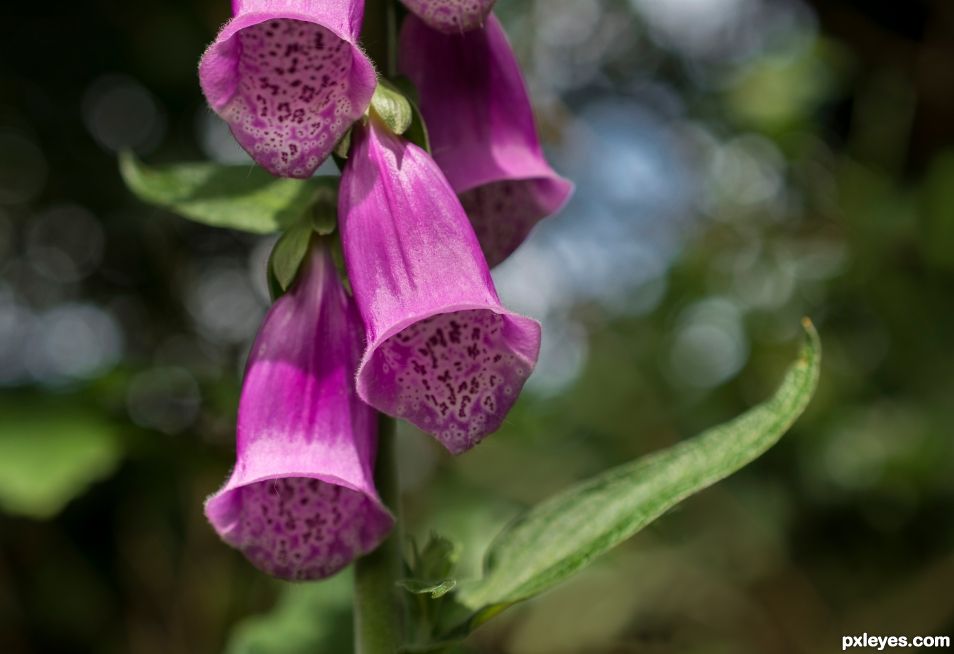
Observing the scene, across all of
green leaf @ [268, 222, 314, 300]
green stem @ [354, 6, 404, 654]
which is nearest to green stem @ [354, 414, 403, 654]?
green stem @ [354, 6, 404, 654]

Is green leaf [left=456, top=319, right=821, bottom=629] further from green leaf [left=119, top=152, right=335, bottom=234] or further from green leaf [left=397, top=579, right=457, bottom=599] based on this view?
green leaf [left=119, top=152, right=335, bottom=234]

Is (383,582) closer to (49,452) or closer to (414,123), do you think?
(414,123)

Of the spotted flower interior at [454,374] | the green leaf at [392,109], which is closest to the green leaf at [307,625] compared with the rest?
the spotted flower interior at [454,374]

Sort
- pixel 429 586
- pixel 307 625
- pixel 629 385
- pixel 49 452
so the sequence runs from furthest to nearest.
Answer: pixel 629 385
pixel 49 452
pixel 307 625
pixel 429 586

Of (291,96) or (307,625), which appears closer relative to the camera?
(291,96)

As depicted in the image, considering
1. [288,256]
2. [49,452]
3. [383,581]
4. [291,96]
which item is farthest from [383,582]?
[49,452]

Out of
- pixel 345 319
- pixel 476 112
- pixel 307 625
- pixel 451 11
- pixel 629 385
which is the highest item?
pixel 451 11

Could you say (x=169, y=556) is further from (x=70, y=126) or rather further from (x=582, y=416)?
(x=70, y=126)
